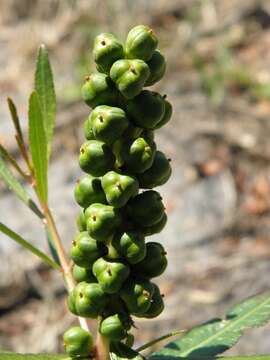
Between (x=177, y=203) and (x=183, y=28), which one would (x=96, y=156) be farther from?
(x=183, y=28)

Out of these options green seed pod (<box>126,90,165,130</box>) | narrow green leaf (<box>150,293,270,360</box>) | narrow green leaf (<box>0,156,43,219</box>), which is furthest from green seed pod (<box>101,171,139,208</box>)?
narrow green leaf (<box>150,293,270,360</box>)

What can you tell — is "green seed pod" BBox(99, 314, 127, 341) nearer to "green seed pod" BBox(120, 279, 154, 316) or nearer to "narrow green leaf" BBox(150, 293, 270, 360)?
"green seed pod" BBox(120, 279, 154, 316)

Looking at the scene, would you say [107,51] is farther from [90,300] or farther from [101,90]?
[90,300]

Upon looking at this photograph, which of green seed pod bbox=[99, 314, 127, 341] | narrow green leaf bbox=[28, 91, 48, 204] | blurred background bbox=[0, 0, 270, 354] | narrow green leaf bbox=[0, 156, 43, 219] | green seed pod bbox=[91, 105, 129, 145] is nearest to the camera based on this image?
green seed pod bbox=[91, 105, 129, 145]

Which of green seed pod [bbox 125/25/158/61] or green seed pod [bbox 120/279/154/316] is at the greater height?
green seed pod [bbox 125/25/158/61]

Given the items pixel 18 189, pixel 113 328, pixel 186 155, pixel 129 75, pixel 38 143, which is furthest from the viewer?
pixel 186 155

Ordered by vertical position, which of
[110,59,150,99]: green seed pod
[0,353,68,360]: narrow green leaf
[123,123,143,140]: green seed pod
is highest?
[110,59,150,99]: green seed pod

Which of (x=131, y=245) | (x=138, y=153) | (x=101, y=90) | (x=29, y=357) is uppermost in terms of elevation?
(x=101, y=90)

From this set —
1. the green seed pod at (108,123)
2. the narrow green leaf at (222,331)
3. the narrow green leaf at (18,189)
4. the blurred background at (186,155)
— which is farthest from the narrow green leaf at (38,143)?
the blurred background at (186,155)

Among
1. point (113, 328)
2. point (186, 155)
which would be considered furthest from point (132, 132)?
point (186, 155)
